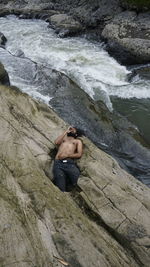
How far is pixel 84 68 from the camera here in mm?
19000

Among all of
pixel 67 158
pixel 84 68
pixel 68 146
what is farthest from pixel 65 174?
pixel 84 68

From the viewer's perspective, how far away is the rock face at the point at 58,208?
621 centimetres

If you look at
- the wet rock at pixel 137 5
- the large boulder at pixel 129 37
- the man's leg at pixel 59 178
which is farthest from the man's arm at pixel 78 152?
the wet rock at pixel 137 5

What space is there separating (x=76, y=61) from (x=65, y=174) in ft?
41.4

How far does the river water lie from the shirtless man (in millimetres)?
4577

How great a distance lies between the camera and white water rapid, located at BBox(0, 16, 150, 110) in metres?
16.5

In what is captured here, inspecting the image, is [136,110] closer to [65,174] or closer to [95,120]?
[95,120]

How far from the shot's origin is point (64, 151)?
8.98 meters

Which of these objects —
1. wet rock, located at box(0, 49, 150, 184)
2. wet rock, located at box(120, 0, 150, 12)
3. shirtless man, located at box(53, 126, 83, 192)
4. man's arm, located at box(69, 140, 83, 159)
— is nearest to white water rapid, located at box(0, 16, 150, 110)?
Answer: wet rock, located at box(0, 49, 150, 184)

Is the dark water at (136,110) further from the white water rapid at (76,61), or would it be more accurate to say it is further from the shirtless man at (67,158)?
the shirtless man at (67,158)

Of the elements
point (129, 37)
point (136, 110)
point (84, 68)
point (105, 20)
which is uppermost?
point (105, 20)

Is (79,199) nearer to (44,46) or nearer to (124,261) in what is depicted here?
(124,261)

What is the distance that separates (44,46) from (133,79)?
23.3ft

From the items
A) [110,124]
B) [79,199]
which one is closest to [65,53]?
[110,124]
